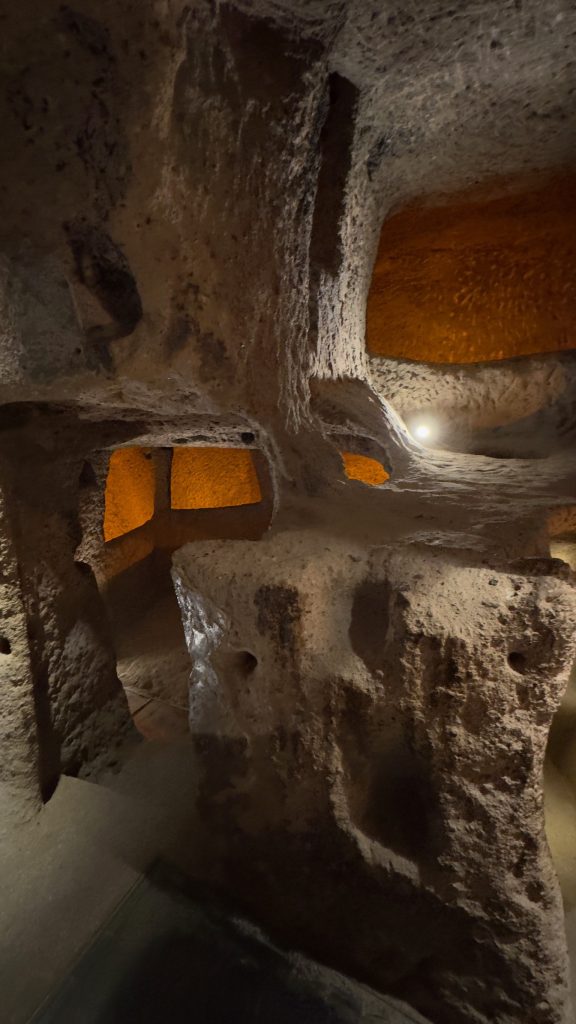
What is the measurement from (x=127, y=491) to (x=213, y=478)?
1289 millimetres

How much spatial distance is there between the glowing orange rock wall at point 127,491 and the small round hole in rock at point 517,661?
21.2 feet

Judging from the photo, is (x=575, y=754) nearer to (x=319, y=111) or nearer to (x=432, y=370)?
(x=432, y=370)

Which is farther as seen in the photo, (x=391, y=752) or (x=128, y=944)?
(x=128, y=944)

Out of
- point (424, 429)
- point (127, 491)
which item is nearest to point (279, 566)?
point (424, 429)

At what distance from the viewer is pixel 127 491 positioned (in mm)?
7547

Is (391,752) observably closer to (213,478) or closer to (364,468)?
(364,468)

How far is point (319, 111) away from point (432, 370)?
2370 millimetres

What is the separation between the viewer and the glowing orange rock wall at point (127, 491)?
732cm

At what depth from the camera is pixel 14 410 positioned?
80.7 inches

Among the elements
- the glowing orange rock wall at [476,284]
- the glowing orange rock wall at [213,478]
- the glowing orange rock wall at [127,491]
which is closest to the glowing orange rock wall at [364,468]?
the glowing orange rock wall at [476,284]

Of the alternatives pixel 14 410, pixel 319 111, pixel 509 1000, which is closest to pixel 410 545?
pixel 509 1000

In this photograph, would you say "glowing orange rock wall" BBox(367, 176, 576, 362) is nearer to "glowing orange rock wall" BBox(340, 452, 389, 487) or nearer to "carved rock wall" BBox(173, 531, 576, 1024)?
"glowing orange rock wall" BBox(340, 452, 389, 487)

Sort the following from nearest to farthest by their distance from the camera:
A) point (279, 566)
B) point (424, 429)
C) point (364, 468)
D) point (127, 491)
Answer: point (279, 566), point (424, 429), point (364, 468), point (127, 491)

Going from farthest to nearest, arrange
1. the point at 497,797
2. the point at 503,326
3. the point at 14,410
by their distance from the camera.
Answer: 1. the point at 503,326
2. the point at 14,410
3. the point at 497,797
